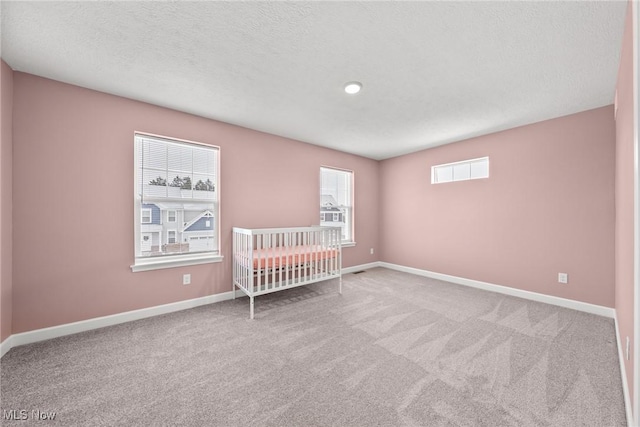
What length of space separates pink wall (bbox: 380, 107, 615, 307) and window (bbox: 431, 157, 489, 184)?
10 centimetres

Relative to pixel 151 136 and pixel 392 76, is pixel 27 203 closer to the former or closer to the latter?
pixel 151 136

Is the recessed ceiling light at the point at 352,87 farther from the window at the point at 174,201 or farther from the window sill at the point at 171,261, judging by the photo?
the window sill at the point at 171,261

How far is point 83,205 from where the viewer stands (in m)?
2.28

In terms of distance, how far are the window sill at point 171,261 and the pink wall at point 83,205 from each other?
69 millimetres

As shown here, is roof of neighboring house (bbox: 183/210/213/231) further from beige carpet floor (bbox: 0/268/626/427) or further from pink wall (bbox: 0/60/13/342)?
pink wall (bbox: 0/60/13/342)

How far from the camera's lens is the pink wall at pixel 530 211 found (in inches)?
105

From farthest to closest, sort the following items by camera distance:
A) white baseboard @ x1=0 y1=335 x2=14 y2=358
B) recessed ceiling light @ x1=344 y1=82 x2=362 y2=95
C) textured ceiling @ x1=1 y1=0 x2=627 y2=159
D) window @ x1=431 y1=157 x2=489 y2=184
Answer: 1. window @ x1=431 y1=157 x2=489 y2=184
2. recessed ceiling light @ x1=344 y1=82 x2=362 y2=95
3. white baseboard @ x1=0 y1=335 x2=14 y2=358
4. textured ceiling @ x1=1 y1=0 x2=627 y2=159

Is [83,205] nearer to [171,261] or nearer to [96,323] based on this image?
[171,261]

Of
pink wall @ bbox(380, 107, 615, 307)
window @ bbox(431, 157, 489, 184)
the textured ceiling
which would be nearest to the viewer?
the textured ceiling

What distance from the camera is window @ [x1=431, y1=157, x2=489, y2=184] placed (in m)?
3.63

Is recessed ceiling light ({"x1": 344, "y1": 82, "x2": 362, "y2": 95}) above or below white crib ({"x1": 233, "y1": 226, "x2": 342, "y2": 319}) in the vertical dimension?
above

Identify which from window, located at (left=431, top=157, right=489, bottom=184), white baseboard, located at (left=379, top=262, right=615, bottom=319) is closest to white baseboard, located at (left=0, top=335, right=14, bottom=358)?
white baseboard, located at (left=379, top=262, right=615, bottom=319)

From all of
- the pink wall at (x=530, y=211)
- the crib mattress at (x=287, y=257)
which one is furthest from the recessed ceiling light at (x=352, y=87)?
the pink wall at (x=530, y=211)

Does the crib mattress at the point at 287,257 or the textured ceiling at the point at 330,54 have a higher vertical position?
the textured ceiling at the point at 330,54
